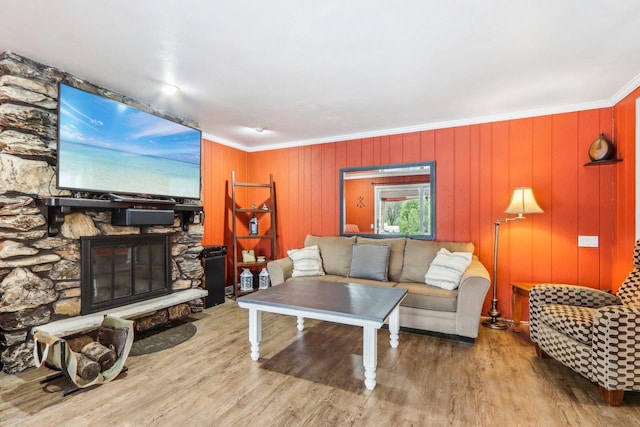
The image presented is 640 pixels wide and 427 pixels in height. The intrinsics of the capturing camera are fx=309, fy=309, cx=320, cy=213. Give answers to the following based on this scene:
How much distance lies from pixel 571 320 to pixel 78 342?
12.3 feet

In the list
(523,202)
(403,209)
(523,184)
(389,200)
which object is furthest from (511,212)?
(389,200)

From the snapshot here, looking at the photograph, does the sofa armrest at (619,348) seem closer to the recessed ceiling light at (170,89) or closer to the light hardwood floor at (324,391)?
the light hardwood floor at (324,391)

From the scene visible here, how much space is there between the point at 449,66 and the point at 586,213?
229cm

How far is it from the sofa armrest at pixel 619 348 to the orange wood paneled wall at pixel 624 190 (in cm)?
129

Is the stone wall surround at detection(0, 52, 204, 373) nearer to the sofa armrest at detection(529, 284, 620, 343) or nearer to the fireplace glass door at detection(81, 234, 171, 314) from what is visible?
the fireplace glass door at detection(81, 234, 171, 314)

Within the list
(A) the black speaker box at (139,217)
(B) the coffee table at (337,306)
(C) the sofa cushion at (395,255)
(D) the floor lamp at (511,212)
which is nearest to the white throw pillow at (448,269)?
(C) the sofa cushion at (395,255)

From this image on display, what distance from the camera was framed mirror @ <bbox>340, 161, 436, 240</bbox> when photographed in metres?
4.04

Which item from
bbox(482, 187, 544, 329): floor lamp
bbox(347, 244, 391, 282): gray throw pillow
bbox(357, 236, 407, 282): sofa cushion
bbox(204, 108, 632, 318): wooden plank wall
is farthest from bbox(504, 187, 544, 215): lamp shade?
bbox(347, 244, 391, 282): gray throw pillow

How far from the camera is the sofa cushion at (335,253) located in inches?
159

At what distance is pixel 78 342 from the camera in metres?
2.44

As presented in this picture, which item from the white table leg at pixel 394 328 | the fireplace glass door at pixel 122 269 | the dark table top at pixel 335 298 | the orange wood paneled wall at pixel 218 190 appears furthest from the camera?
the orange wood paneled wall at pixel 218 190

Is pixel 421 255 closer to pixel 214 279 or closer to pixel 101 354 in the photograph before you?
pixel 214 279

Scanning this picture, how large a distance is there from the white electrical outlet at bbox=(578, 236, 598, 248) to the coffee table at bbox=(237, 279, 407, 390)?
6.94ft

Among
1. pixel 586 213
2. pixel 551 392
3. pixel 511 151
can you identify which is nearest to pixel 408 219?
pixel 511 151
